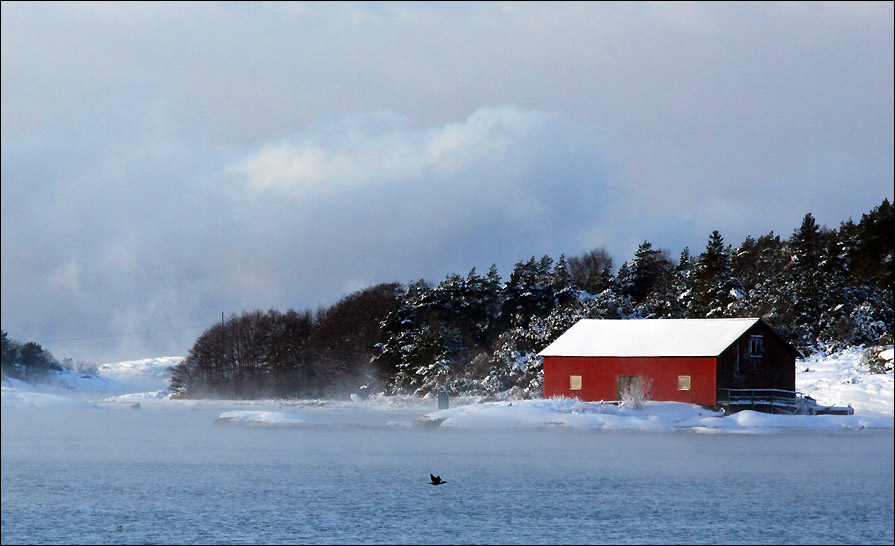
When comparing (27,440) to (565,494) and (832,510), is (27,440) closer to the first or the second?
(565,494)

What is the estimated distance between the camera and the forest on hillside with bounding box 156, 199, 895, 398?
66.5m

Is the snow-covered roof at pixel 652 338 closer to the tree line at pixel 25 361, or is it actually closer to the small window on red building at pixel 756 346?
the small window on red building at pixel 756 346

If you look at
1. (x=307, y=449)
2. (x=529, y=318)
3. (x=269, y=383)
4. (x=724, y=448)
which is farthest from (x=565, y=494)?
(x=269, y=383)

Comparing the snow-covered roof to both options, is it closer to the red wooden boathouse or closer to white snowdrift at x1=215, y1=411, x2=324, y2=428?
the red wooden boathouse

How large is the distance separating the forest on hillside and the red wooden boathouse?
8.28 metres

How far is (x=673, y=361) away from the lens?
54.8 meters

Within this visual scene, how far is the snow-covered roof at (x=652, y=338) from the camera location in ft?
181

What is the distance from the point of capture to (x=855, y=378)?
56750 mm

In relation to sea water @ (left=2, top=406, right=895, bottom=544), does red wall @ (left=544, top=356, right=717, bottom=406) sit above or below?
above

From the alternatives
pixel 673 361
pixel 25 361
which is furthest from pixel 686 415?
pixel 25 361

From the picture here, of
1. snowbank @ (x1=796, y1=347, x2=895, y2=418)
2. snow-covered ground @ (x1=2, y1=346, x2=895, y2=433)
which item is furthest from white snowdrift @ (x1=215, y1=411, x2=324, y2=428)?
snowbank @ (x1=796, y1=347, x2=895, y2=418)

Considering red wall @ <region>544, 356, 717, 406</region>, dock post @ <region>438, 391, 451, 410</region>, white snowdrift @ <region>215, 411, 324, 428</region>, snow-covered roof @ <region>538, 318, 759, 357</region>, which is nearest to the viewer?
red wall @ <region>544, 356, 717, 406</region>

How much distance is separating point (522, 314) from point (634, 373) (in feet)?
70.0

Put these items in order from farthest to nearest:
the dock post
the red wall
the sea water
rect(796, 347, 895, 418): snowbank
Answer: the dock post < the red wall < rect(796, 347, 895, 418): snowbank < the sea water
